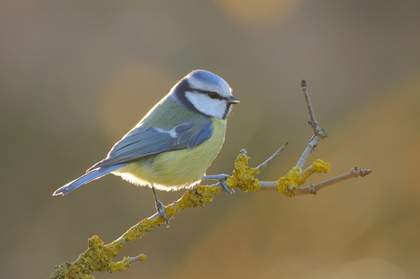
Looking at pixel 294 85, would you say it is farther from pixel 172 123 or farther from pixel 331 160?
pixel 172 123

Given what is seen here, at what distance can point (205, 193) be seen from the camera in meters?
1.75

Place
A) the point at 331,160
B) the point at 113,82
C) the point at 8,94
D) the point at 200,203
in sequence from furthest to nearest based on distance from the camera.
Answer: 1. the point at 113,82
2. the point at 8,94
3. the point at 331,160
4. the point at 200,203

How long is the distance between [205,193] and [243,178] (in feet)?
0.45

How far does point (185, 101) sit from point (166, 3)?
272 centimetres

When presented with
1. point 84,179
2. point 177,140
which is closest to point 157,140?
point 177,140

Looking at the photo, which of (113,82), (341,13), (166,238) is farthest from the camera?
(341,13)

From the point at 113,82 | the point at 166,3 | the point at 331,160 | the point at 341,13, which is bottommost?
the point at 331,160

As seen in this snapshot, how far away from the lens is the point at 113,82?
4.34 metres

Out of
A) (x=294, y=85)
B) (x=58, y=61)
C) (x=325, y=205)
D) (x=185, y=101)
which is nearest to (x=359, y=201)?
(x=325, y=205)

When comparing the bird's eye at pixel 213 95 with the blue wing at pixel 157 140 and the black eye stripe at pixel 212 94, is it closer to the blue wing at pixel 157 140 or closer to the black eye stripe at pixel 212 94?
the black eye stripe at pixel 212 94

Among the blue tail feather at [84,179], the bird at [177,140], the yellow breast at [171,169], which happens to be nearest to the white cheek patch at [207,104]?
the bird at [177,140]

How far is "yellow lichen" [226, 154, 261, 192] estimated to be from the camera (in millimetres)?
1659

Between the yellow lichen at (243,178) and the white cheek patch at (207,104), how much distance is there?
2.33ft

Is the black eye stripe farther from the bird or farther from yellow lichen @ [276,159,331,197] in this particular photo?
yellow lichen @ [276,159,331,197]
